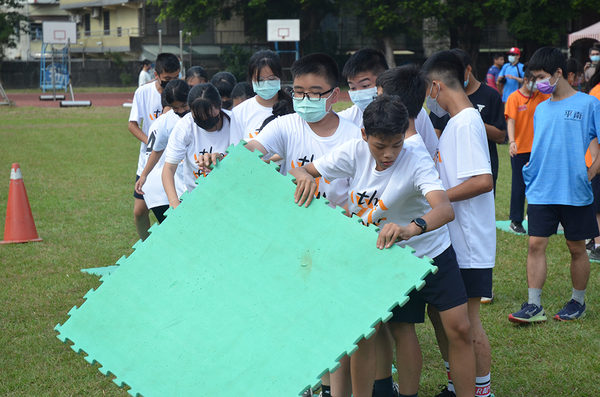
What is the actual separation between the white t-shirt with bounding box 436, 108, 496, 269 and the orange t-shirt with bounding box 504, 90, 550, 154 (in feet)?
12.3

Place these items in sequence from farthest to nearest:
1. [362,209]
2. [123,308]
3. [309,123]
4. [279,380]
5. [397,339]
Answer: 1. [309,123]
2. [397,339]
3. [362,209]
4. [123,308]
5. [279,380]

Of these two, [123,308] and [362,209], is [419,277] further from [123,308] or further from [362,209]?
[123,308]

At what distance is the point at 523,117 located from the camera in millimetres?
6312

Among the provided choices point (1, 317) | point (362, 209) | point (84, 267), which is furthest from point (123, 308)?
point (84, 267)

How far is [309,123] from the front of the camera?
3.00 meters

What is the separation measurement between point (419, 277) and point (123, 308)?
3.70 ft

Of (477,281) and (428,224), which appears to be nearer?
(428,224)

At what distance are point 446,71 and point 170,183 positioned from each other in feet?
5.53

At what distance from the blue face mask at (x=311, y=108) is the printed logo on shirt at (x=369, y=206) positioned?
0.53 metres

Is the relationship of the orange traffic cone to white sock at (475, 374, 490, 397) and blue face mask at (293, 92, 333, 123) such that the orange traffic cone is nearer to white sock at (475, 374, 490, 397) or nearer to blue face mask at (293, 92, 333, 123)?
blue face mask at (293, 92, 333, 123)

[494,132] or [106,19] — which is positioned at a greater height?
[106,19]

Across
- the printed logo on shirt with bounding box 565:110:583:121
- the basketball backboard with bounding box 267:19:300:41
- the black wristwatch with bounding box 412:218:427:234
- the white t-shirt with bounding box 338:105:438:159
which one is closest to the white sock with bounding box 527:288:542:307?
the printed logo on shirt with bounding box 565:110:583:121

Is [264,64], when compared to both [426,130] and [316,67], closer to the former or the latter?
[316,67]

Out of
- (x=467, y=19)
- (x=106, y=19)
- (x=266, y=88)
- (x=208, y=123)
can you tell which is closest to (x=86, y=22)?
(x=106, y=19)
